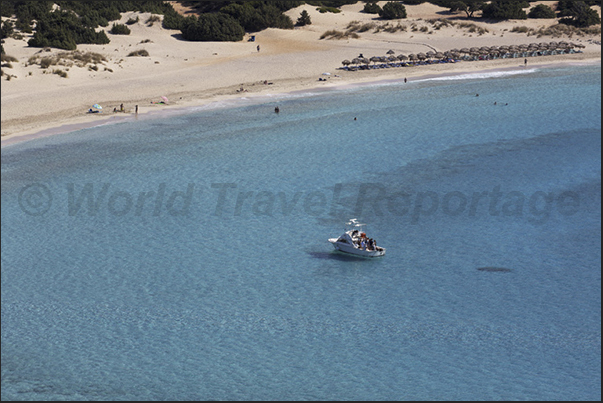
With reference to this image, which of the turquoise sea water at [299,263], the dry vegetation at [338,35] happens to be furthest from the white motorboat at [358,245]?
the dry vegetation at [338,35]

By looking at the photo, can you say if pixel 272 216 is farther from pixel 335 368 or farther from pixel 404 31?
pixel 404 31

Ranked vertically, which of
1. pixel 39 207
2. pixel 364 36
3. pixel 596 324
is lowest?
pixel 596 324

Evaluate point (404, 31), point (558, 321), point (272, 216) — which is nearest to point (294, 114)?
point (272, 216)

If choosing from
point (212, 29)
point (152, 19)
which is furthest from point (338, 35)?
point (152, 19)

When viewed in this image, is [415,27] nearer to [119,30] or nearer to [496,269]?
[119,30]

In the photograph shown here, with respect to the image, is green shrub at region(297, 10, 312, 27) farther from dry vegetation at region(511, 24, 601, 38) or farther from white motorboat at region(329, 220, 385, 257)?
white motorboat at region(329, 220, 385, 257)

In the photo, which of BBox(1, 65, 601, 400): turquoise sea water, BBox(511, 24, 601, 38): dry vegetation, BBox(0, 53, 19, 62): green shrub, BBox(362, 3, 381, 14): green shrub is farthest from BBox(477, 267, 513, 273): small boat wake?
BBox(362, 3, 381, 14): green shrub
